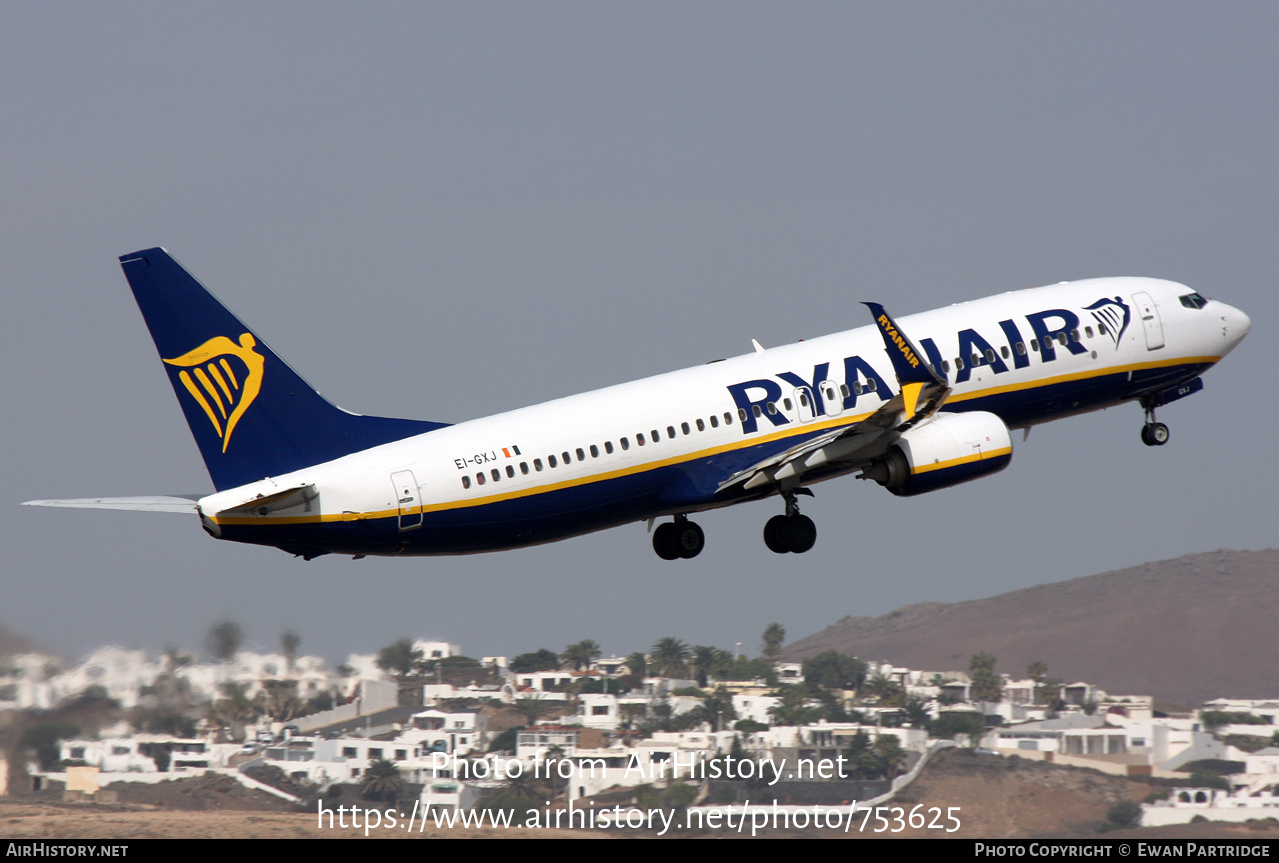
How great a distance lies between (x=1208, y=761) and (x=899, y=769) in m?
15.0

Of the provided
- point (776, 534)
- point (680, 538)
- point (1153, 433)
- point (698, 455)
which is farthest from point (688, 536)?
point (1153, 433)

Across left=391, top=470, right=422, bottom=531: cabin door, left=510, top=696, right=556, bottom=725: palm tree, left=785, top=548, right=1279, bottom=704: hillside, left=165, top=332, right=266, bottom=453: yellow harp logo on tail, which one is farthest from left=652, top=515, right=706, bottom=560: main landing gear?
left=785, top=548, right=1279, bottom=704: hillside

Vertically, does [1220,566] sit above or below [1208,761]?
above

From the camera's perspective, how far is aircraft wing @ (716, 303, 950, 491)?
40.2 metres

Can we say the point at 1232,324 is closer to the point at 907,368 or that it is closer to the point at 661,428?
the point at 907,368

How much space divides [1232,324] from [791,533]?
655 inches

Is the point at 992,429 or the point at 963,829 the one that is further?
the point at 963,829

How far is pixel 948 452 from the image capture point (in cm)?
4131

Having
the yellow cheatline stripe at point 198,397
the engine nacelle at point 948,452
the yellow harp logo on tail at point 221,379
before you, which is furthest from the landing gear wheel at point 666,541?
the yellow cheatline stripe at point 198,397

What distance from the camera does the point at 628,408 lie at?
41.1 m

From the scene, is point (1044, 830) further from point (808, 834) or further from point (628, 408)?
point (628, 408)

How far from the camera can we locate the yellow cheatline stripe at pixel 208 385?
124ft

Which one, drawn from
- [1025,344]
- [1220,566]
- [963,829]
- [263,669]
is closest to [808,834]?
[963,829]

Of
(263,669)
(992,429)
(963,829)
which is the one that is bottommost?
(963,829)
